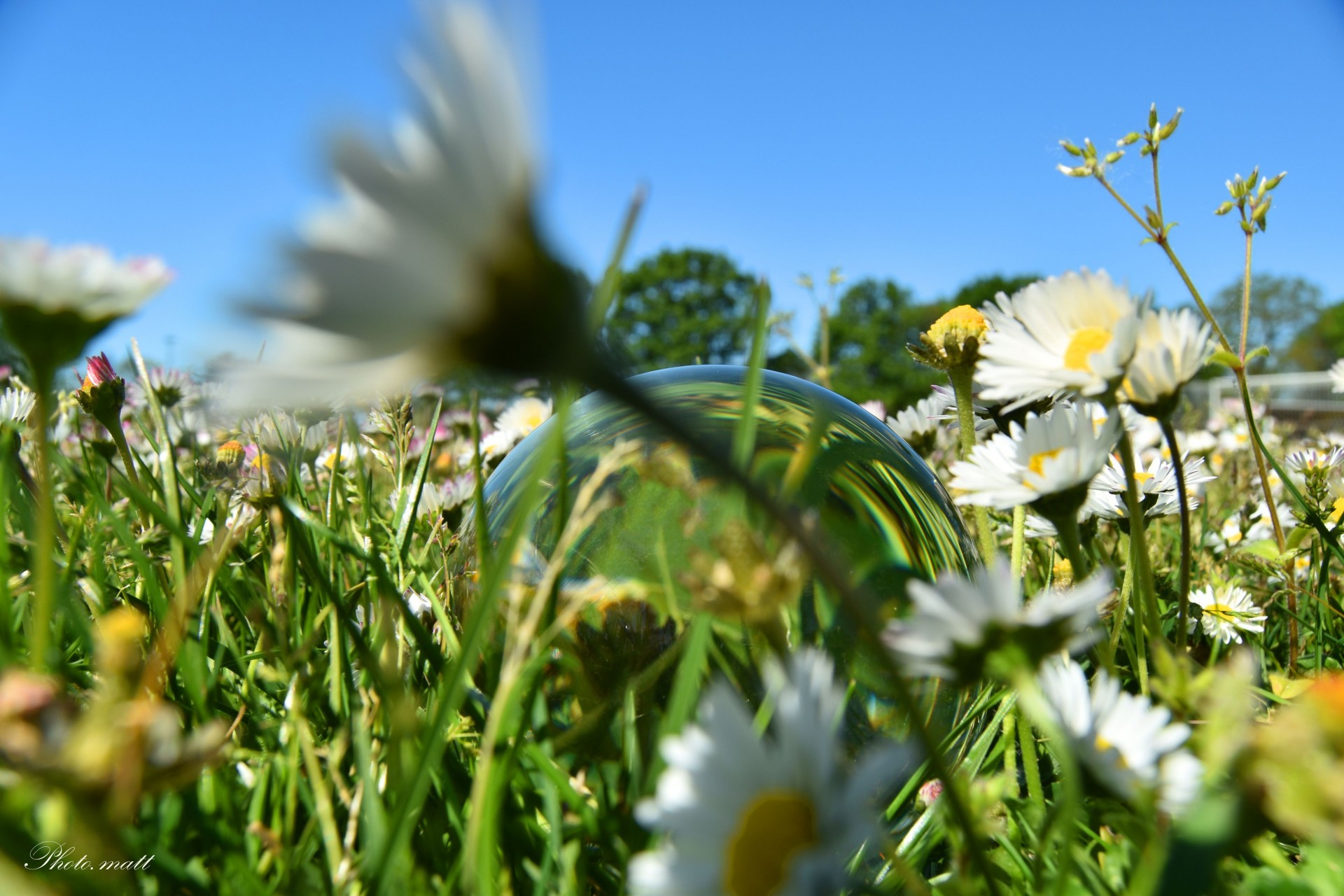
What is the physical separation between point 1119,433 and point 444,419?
2.52 m

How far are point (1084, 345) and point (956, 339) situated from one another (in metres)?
0.33

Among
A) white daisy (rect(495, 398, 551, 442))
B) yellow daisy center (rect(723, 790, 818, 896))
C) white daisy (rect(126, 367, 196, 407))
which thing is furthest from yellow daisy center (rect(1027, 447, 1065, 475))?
white daisy (rect(126, 367, 196, 407))

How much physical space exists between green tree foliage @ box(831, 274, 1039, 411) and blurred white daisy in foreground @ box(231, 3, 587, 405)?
78.0ft

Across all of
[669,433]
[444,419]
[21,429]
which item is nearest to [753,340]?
[669,433]

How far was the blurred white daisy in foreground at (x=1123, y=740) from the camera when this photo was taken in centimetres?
43

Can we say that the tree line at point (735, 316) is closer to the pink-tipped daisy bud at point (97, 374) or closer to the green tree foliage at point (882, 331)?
the green tree foliage at point (882, 331)

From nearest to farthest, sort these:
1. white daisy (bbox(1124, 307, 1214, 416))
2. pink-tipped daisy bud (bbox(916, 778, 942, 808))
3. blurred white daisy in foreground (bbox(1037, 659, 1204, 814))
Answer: blurred white daisy in foreground (bbox(1037, 659, 1204, 814)) → white daisy (bbox(1124, 307, 1214, 416)) → pink-tipped daisy bud (bbox(916, 778, 942, 808))

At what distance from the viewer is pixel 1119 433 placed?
0.54 metres

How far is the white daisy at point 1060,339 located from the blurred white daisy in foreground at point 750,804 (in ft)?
1.02

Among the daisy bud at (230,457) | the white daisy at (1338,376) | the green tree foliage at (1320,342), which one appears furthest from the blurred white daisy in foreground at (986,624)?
the green tree foliage at (1320,342)

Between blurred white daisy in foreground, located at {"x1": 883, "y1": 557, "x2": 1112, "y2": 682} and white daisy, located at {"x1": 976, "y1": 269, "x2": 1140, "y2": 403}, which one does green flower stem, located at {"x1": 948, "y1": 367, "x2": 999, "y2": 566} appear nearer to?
white daisy, located at {"x1": 976, "y1": 269, "x2": 1140, "y2": 403}

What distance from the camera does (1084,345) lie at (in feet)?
1.93

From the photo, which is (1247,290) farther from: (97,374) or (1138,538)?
(97,374)

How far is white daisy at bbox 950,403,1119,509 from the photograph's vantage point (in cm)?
55
